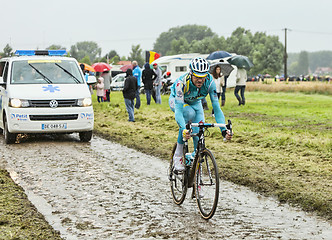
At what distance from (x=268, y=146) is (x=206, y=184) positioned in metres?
6.17

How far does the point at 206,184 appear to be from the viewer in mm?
6148

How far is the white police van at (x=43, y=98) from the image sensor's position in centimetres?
1227

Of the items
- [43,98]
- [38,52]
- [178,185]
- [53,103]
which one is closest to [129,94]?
[38,52]

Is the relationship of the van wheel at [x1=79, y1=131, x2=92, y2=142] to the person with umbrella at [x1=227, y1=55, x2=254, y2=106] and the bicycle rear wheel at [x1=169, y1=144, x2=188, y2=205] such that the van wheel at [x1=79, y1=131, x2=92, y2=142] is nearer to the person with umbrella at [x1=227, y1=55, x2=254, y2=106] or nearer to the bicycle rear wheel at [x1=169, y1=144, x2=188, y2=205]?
the bicycle rear wheel at [x1=169, y1=144, x2=188, y2=205]

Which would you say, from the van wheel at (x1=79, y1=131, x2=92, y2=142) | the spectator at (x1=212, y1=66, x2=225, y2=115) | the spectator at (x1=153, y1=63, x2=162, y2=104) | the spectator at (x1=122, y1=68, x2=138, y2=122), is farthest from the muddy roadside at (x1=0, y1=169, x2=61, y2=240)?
the spectator at (x1=153, y1=63, x2=162, y2=104)

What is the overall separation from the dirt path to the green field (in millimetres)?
529

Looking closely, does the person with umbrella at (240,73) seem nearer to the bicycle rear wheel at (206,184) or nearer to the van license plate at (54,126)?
the van license plate at (54,126)

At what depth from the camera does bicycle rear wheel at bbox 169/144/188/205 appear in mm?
6747

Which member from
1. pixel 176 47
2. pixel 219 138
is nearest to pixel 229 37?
pixel 176 47

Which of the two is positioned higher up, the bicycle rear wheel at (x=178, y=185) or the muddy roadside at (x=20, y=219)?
the bicycle rear wheel at (x=178, y=185)

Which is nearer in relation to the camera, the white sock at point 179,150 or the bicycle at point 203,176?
the bicycle at point 203,176

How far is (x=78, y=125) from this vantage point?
41.6 ft

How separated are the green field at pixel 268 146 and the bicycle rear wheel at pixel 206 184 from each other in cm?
148

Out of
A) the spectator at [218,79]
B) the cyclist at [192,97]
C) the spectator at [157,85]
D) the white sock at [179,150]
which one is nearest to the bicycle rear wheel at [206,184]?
the cyclist at [192,97]
